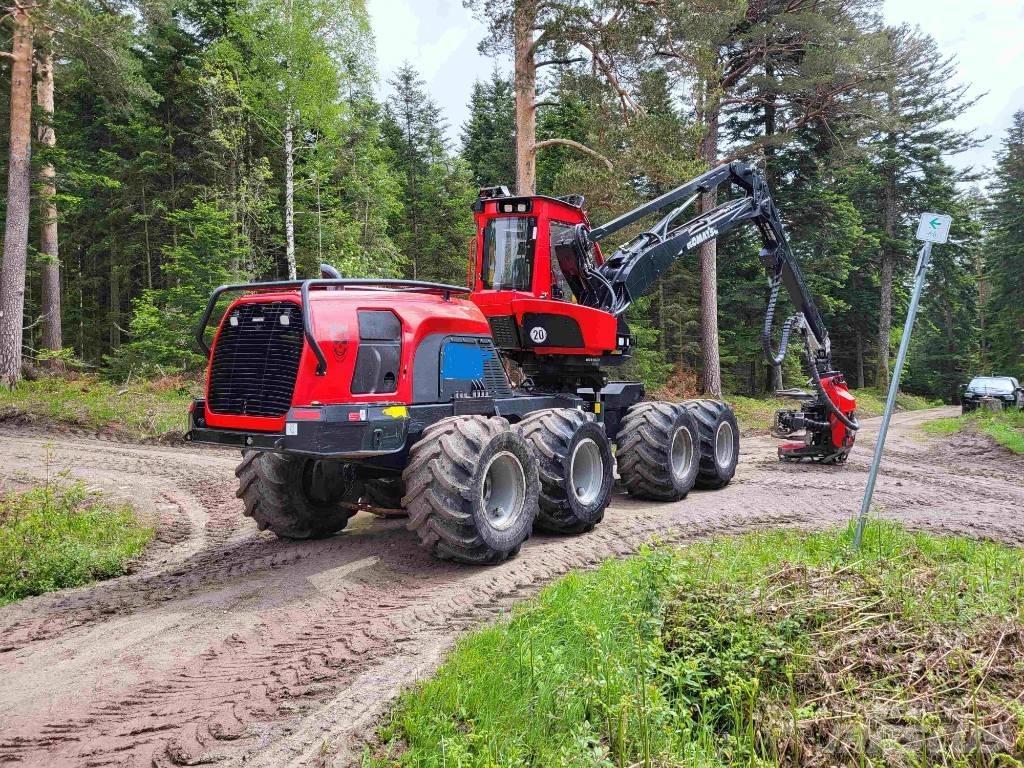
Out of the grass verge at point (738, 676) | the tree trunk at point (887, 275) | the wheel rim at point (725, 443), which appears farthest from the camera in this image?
the tree trunk at point (887, 275)

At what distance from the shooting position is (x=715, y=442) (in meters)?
9.90

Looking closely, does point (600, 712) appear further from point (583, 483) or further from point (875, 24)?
point (875, 24)

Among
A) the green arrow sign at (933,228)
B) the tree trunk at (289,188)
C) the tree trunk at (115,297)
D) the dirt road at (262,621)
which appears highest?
the tree trunk at (289,188)

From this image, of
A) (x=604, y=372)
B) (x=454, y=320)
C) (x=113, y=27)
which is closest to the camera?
(x=454, y=320)

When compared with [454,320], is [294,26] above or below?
above

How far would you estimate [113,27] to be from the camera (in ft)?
53.3

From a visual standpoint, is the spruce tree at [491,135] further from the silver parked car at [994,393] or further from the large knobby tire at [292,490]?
the large knobby tire at [292,490]

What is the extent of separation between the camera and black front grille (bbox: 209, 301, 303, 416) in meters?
5.61

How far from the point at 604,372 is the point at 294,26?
1744 centimetres

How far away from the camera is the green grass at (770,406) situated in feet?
66.4

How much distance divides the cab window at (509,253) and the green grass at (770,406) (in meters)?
11.7

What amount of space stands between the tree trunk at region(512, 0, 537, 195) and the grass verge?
489 inches

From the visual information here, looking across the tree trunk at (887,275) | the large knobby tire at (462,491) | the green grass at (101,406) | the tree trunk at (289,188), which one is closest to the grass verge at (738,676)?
the large knobby tire at (462,491)

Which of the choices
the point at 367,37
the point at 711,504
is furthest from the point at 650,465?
the point at 367,37
